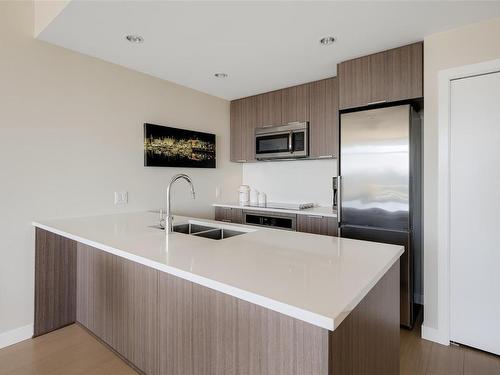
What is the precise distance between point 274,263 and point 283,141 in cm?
239

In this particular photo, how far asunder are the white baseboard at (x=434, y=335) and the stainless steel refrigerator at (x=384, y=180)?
136 mm

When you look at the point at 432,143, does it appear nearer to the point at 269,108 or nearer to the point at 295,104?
the point at 295,104

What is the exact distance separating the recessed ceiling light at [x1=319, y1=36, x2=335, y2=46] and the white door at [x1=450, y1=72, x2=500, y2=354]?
3.14ft

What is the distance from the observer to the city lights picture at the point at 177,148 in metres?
2.95

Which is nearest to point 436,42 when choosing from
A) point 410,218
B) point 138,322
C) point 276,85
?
point 410,218

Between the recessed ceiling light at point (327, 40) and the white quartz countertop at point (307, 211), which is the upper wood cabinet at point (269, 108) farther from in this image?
the recessed ceiling light at point (327, 40)

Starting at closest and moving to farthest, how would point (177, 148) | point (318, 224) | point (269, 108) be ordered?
point (318, 224), point (177, 148), point (269, 108)

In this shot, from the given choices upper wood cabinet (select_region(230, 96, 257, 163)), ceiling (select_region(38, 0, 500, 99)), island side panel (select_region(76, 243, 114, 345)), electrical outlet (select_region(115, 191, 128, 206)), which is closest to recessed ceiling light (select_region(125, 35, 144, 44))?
ceiling (select_region(38, 0, 500, 99))

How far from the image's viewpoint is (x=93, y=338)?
85.8 inches

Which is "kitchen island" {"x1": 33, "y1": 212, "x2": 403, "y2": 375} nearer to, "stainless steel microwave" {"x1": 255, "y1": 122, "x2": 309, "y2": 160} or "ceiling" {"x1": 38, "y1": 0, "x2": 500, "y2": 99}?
"ceiling" {"x1": 38, "y1": 0, "x2": 500, "y2": 99}

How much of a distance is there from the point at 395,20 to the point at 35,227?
9.93 ft

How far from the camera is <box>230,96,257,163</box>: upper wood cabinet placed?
3.71 metres

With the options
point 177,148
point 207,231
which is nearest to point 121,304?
point 207,231

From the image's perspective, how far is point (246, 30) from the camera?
6.77 ft
